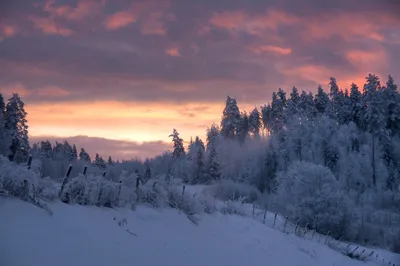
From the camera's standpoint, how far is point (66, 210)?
40.6 feet

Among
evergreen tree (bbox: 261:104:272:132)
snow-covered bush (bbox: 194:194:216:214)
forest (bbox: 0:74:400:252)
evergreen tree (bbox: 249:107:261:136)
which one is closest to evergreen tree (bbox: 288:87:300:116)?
forest (bbox: 0:74:400:252)

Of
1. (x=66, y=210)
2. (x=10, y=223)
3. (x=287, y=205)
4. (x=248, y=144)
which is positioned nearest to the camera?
(x=10, y=223)

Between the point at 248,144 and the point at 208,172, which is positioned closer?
the point at 208,172

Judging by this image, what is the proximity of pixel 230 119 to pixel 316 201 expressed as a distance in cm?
5279

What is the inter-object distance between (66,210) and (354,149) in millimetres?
65956

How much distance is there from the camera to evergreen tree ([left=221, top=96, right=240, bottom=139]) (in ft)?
309

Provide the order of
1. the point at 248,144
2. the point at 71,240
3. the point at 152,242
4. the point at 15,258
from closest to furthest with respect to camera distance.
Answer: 1. the point at 15,258
2. the point at 71,240
3. the point at 152,242
4. the point at 248,144

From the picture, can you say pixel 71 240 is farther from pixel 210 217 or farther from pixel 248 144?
pixel 248 144

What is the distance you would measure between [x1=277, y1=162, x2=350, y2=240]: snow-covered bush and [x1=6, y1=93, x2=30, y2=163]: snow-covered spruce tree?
98.2 ft

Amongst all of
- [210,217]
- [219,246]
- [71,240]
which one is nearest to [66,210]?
[71,240]

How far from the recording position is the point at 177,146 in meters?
94.9

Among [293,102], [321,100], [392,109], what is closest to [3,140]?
[293,102]

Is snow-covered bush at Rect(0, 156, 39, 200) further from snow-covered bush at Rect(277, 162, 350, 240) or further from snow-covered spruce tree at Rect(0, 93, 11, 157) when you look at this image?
snow-covered spruce tree at Rect(0, 93, 11, 157)

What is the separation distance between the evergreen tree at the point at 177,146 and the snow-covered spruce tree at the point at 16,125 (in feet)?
138
